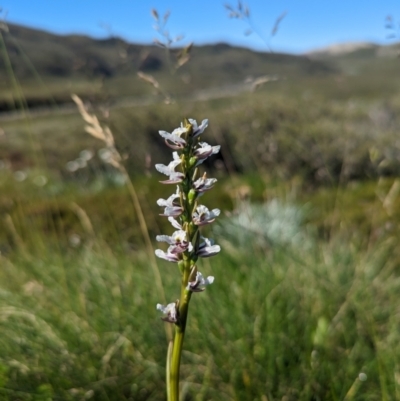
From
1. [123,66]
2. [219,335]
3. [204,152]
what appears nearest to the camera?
[204,152]

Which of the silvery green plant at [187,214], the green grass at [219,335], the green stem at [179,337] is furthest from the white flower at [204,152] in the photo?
the green grass at [219,335]

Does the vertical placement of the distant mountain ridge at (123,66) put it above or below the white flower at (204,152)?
above

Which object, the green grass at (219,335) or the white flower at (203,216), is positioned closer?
the white flower at (203,216)

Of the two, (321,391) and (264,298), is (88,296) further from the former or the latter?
(321,391)

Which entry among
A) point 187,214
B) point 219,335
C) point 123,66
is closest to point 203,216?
point 187,214

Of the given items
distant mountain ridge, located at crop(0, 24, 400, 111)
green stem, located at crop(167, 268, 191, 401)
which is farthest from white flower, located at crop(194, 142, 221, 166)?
distant mountain ridge, located at crop(0, 24, 400, 111)

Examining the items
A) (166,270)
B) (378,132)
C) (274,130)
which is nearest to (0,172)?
(274,130)

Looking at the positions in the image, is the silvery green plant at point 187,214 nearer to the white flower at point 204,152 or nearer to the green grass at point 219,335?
the white flower at point 204,152

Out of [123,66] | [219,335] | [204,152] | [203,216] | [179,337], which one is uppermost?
[123,66]

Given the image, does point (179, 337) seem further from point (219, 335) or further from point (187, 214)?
point (219, 335)

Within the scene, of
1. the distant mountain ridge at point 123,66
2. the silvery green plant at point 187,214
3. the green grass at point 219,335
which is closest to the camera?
the silvery green plant at point 187,214

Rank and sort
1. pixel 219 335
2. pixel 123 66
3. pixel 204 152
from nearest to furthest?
pixel 204 152 < pixel 219 335 < pixel 123 66
